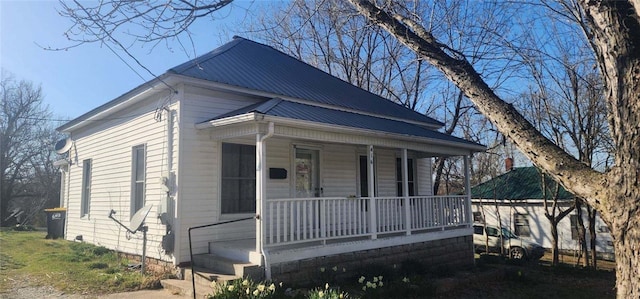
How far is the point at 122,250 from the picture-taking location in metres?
9.80

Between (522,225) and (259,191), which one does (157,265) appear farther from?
(522,225)

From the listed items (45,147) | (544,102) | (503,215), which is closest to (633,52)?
(544,102)

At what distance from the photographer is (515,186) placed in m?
24.6

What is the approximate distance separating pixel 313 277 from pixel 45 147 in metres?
33.7

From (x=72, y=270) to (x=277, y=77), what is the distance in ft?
20.0

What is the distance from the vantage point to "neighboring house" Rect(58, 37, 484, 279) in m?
7.84

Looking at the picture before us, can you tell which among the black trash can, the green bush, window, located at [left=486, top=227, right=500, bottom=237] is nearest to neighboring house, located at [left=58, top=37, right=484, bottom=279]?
the green bush

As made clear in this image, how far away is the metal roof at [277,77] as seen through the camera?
909cm

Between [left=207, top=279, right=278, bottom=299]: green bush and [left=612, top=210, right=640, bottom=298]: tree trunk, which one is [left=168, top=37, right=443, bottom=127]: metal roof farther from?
[left=612, top=210, right=640, bottom=298]: tree trunk

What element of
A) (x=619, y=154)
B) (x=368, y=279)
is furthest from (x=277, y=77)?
(x=619, y=154)

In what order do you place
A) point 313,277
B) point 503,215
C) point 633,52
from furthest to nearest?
point 503,215, point 313,277, point 633,52

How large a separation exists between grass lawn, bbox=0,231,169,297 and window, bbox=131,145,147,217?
1.25 meters

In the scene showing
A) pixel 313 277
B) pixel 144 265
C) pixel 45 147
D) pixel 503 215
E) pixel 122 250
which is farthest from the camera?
pixel 45 147

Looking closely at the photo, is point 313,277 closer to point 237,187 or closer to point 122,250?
point 237,187
